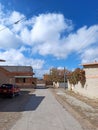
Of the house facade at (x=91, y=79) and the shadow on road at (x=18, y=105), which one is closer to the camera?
the shadow on road at (x=18, y=105)

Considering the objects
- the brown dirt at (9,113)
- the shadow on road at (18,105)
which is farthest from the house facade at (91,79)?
the brown dirt at (9,113)

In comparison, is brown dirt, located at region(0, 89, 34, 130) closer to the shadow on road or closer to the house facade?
the shadow on road

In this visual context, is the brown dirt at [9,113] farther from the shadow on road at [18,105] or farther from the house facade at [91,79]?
the house facade at [91,79]

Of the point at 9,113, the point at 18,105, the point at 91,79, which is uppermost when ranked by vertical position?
the point at 91,79

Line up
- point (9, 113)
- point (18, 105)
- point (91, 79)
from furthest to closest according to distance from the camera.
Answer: point (91, 79) → point (18, 105) → point (9, 113)

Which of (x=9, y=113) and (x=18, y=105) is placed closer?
(x=9, y=113)

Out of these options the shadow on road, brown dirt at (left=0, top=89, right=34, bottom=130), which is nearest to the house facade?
the shadow on road

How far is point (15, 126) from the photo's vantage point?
37.1ft

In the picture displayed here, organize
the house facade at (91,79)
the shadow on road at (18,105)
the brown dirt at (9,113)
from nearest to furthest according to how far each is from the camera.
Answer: the brown dirt at (9,113) < the shadow on road at (18,105) < the house facade at (91,79)

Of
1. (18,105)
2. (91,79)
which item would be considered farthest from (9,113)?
(91,79)

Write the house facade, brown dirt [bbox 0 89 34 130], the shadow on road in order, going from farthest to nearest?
the house facade
the shadow on road
brown dirt [bbox 0 89 34 130]

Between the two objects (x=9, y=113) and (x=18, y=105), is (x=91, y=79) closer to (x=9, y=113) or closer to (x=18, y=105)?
(x=18, y=105)

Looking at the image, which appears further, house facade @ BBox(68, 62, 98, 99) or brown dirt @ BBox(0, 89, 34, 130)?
house facade @ BBox(68, 62, 98, 99)

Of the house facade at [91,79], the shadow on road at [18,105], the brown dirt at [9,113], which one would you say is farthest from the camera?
the house facade at [91,79]
